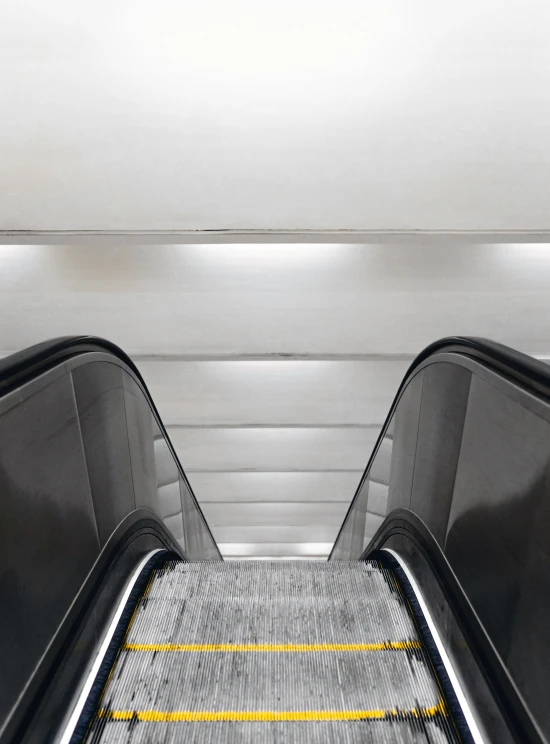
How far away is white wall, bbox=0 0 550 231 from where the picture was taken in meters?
2.60

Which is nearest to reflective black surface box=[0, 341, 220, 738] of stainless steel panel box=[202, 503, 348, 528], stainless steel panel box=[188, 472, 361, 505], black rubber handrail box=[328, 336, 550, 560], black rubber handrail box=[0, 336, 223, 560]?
black rubber handrail box=[0, 336, 223, 560]

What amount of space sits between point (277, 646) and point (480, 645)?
0.67 meters

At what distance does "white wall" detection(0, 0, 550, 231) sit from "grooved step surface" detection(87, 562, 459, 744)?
2151mm

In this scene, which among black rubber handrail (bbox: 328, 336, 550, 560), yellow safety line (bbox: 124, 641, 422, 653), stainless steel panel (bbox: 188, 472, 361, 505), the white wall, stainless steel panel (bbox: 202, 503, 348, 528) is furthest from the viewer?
stainless steel panel (bbox: 202, 503, 348, 528)

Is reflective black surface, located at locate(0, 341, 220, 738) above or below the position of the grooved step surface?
above

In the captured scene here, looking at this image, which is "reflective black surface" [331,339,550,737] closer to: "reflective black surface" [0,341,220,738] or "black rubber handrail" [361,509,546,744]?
"black rubber handrail" [361,509,546,744]

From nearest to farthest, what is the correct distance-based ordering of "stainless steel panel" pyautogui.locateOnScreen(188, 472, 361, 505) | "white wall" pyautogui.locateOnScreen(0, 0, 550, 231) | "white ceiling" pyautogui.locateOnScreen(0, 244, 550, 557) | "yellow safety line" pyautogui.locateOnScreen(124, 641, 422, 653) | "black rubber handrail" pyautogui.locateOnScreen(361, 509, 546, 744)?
1. "black rubber handrail" pyautogui.locateOnScreen(361, 509, 546, 744)
2. "yellow safety line" pyautogui.locateOnScreen(124, 641, 422, 653)
3. "white wall" pyautogui.locateOnScreen(0, 0, 550, 231)
4. "white ceiling" pyautogui.locateOnScreen(0, 244, 550, 557)
5. "stainless steel panel" pyautogui.locateOnScreen(188, 472, 361, 505)

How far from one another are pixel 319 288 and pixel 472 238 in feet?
3.68

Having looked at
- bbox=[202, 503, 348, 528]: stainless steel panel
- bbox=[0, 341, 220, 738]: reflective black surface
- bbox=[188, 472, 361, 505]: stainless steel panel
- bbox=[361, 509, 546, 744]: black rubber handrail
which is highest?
bbox=[0, 341, 220, 738]: reflective black surface

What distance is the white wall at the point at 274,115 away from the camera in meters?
2.60

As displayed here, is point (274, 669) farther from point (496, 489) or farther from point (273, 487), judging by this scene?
point (273, 487)

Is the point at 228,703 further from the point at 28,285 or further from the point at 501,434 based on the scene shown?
the point at 28,285

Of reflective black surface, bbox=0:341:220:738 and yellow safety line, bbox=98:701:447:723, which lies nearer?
reflective black surface, bbox=0:341:220:738

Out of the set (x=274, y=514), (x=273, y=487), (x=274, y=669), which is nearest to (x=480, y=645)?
(x=274, y=669)
